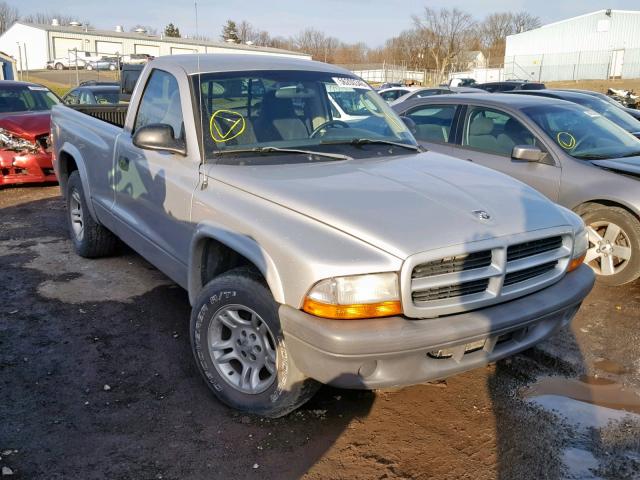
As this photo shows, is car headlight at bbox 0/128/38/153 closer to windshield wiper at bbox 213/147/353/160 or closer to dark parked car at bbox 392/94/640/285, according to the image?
dark parked car at bbox 392/94/640/285

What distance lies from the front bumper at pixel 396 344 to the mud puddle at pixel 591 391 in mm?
832

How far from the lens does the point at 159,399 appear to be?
3316 mm

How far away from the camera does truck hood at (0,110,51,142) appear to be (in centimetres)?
843

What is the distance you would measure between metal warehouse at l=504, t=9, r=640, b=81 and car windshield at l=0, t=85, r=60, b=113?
4334cm

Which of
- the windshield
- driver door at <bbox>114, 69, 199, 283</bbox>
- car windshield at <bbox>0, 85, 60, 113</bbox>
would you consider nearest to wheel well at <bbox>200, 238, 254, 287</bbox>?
driver door at <bbox>114, 69, 199, 283</bbox>

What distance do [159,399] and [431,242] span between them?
1833 mm

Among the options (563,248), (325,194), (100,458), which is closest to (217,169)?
(325,194)

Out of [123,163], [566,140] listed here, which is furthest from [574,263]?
[123,163]

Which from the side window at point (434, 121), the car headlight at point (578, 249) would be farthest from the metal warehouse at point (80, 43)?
the car headlight at point (578, 249)

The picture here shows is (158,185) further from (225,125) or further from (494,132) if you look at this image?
(494,132)

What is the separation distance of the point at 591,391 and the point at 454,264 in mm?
1567

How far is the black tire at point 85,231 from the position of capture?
5.46m

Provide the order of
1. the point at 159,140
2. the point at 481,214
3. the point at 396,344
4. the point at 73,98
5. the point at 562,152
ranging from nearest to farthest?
the point at 396,344 → the point at 481,214 → the point at 159,140 → the point at 562,152 → the point at 73,98

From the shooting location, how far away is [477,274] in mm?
2725
